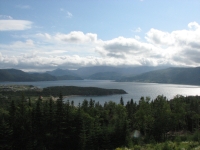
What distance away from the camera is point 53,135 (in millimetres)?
43719

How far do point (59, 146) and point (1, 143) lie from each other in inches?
473

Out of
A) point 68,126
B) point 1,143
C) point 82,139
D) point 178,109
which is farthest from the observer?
point 178,109

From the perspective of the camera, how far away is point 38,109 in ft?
150

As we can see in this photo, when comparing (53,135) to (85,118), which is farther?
(85,118)

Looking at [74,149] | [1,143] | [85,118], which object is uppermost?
[85,118]

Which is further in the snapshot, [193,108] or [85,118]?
[193,108]

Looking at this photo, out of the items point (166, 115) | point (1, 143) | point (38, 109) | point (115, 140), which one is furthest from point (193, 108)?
point (1, 143)

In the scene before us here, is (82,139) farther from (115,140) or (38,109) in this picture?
(38,109)

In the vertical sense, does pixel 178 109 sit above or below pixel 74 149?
above

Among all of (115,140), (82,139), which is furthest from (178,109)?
(82,139)

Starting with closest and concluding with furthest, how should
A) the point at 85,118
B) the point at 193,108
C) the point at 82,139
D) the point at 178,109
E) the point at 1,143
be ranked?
the point at 1,143, the point at 82,139, the point at 85,118, the point at 178,109, the point at 193,108

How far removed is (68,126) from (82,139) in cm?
521

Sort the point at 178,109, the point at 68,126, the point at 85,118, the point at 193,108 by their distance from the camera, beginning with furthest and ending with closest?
the point at 193,108 < the point at 178,109 < the point at 85,118 < the point at 68,126

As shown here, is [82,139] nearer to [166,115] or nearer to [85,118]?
[85,118]
